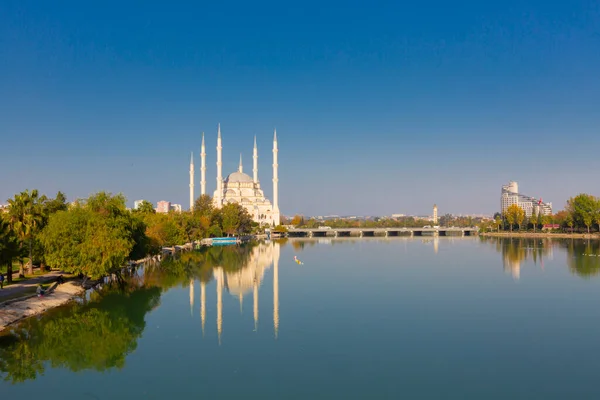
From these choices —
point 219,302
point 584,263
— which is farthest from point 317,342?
point 584,263

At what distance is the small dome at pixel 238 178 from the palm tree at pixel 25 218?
10413 centimetres

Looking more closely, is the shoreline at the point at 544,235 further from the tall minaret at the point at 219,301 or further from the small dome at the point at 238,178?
the tall minaret at the point at 219,301

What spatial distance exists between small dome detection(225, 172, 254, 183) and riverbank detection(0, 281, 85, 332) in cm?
10765

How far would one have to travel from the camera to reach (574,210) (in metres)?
99.6

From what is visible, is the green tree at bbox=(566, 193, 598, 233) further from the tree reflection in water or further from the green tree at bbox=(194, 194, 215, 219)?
the tree reflection in water

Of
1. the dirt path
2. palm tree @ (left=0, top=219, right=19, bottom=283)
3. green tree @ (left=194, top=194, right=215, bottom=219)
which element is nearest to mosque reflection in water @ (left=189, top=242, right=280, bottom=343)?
the dirt path

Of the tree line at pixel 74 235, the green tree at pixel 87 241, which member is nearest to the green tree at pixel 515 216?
the tree line at pixel 74 235

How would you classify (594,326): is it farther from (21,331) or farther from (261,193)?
(261,193)

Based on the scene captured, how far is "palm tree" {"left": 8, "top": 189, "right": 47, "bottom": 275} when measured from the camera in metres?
32.2

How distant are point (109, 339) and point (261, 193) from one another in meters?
118

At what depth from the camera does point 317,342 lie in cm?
2102

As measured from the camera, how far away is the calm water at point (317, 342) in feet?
53.4

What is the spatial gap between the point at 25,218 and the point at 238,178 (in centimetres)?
10671

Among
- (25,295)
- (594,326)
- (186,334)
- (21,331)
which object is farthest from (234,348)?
(594,326)
